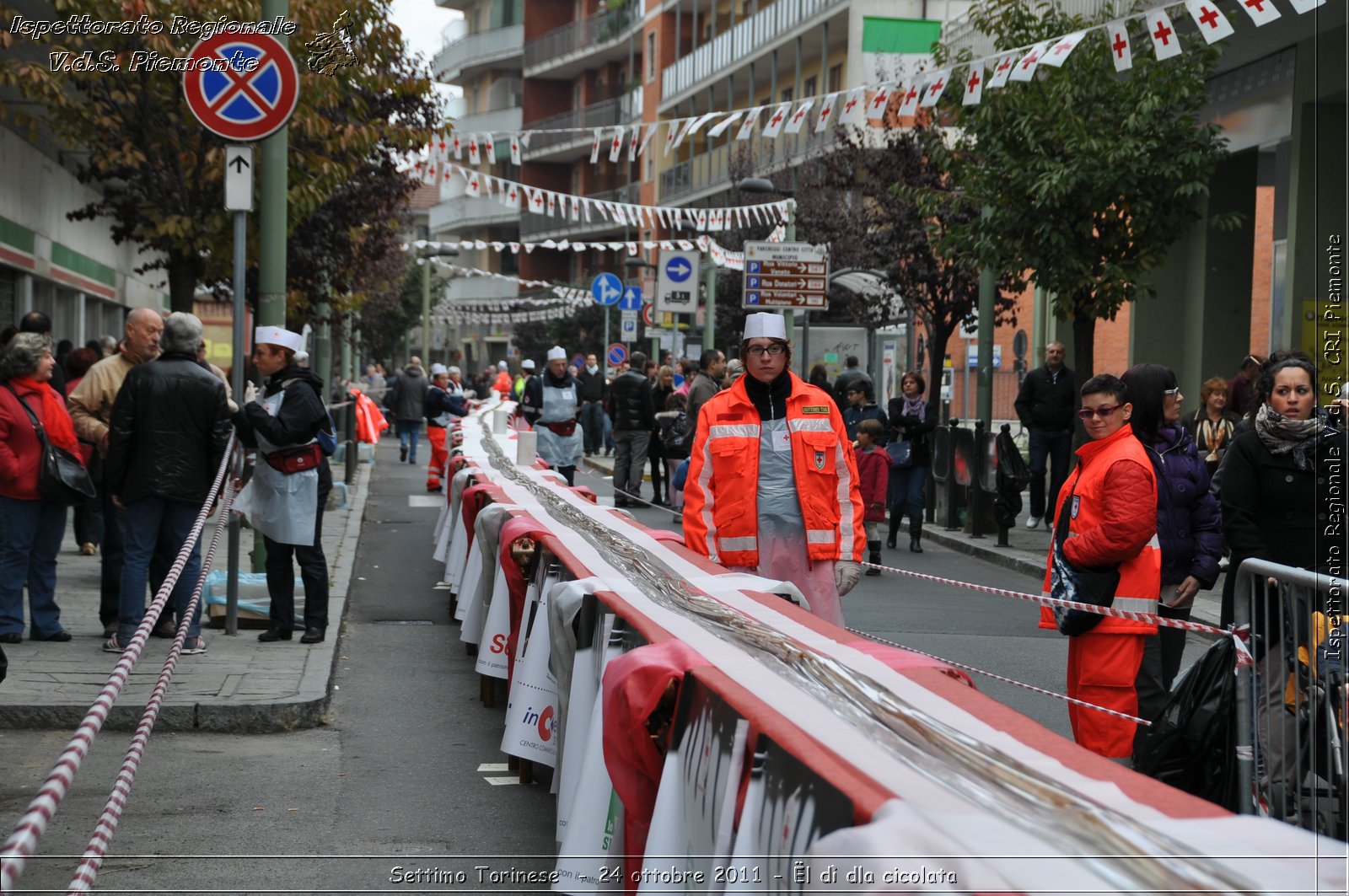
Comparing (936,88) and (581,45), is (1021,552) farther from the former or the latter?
(581,45)

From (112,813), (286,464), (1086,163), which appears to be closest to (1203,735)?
(112,813)

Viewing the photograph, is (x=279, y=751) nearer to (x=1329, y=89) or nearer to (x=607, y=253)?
(x=1329, y=89)

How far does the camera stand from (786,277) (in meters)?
19.6

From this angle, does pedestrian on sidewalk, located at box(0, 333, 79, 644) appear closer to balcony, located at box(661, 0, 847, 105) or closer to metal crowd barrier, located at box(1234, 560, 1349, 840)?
metal crowd barrier, located at box(1234, 560, 1349, 840)

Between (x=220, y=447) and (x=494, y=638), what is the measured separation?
2251 mm

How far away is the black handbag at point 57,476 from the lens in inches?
346

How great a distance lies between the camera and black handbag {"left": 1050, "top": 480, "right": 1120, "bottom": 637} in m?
5.96

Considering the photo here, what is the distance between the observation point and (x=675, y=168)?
184 feet

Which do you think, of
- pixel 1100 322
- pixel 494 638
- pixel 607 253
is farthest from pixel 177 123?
pixel 607 253

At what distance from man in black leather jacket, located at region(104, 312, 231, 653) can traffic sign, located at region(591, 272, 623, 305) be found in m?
25.2

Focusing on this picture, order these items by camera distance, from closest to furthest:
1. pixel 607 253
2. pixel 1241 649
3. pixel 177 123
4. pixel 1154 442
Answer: pixel 1241 649 < pixel 1154 442 < pixel 177 123 < pixel 607 253

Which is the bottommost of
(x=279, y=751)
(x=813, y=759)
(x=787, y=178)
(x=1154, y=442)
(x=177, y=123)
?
(x=279, y=751)

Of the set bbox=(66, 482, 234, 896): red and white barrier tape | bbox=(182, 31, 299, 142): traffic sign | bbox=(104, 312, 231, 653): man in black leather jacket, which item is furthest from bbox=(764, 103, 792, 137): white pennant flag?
bbox=(66, 482, 234, 896): red and white barrier tape

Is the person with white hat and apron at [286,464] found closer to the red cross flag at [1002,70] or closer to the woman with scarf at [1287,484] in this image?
the woman with scarf at [1287,484]
